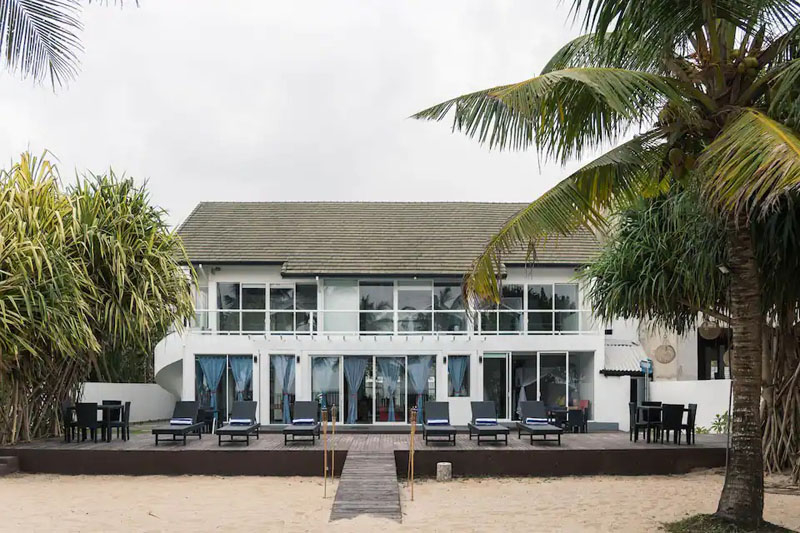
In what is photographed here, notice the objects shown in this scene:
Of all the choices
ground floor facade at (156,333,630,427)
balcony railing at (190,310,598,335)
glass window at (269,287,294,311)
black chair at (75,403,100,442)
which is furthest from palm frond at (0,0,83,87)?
glass window at (269,287,294,311)

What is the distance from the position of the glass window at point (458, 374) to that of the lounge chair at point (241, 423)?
17.6 feet

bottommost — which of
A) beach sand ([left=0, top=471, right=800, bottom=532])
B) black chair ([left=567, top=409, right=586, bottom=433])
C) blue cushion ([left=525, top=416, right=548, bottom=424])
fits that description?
beach sand ([left=0, top=471, right=800, bottom=532])

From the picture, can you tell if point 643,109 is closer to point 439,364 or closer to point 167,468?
point 167,468

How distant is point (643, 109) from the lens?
30.0ft

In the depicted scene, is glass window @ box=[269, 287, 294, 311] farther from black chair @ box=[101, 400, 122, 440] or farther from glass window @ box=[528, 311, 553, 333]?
black chair @ box=[101, 400, 122, 440]

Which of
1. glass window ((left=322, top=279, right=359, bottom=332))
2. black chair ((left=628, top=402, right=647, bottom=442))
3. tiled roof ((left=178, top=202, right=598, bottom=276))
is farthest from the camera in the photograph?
tiled roof ((left=178, top=202, right=598, bottom=276))

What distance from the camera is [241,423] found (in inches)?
629

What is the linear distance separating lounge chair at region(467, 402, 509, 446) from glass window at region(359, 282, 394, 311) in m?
5.97

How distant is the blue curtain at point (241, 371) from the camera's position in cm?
2044

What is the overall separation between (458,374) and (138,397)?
28.6ft

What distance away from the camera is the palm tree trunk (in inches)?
334

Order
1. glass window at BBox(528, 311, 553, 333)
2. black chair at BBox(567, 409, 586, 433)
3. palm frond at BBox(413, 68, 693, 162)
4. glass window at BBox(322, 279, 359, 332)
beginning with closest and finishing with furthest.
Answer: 1. palm frond at BBox(413, 68, 693, 162)
2. black chair at BBox(567, 409, 586, 433)
3. glass window at BBox(528, 311, 553, 333)
4. glass window at BBox(322, 279, 359, 332)

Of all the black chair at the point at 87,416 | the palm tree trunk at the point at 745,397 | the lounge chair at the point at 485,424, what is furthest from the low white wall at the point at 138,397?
the palm tree trunk at the point at 745,397

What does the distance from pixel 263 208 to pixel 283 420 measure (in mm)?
8618
